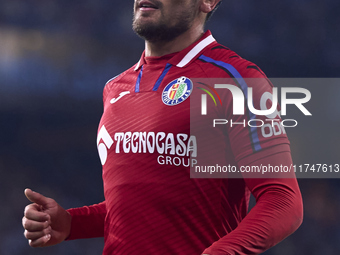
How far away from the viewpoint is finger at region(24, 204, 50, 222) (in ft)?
5.30

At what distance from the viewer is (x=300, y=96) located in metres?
5.56

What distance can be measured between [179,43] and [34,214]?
77 centimetres

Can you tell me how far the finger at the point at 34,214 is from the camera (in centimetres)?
162

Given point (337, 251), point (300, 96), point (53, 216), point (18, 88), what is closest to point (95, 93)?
point (18, 88)

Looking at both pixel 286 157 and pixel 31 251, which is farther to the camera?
pixel 31 251

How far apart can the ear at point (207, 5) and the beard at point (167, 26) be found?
6cm

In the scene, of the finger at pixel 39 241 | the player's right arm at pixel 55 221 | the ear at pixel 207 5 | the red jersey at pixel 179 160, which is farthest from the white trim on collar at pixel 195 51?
the finger at pixel 39 241

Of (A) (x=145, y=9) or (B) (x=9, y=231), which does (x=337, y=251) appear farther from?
(A) (x=145, y=9)

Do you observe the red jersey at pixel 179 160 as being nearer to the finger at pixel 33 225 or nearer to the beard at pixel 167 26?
the beard at pixel 167 26

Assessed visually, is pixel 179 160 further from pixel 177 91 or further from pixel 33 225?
pixel 33 225

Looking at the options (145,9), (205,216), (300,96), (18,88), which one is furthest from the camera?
(18,88)

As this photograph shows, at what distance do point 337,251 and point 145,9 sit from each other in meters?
4.81

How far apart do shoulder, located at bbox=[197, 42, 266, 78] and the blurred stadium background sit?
3.85m

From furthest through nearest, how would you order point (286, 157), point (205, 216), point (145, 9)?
point (145, 9)
point (205, 216)
point (286, 157)
